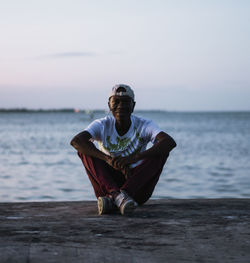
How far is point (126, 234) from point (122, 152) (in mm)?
1300

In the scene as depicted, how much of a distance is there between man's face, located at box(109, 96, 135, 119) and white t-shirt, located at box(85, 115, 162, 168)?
0.14m

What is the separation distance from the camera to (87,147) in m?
4.70

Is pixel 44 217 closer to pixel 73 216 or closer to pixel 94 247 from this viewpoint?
pixel 73 216

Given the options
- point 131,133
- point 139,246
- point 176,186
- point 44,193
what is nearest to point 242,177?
point 176,186

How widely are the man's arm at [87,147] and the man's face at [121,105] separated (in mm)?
367

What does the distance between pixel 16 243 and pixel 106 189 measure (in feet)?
4.91

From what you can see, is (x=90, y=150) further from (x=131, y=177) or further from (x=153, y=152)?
(x=153, y=152)

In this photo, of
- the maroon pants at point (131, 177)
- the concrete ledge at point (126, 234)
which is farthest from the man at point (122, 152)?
the concrete ledge at point (126, 234)

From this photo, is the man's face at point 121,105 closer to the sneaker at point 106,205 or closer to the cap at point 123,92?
the cap at point 123,92

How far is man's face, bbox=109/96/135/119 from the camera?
4.70m

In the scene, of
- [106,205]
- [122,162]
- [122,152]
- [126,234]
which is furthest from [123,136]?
[126,234]

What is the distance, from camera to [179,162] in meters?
19.4

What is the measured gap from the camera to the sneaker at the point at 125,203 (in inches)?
172

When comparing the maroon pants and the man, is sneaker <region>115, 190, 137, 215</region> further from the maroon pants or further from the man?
the maroon pants
